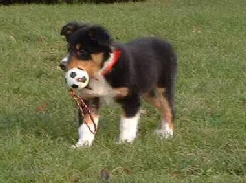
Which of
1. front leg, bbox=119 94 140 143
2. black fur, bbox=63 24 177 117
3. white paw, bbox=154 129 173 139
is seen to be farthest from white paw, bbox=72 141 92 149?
white paw, bbox=154 129 173 139

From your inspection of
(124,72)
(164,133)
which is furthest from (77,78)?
(164,133)

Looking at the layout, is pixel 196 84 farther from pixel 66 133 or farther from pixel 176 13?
pixel 176 13

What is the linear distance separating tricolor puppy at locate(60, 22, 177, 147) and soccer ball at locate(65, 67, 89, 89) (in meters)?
0.04

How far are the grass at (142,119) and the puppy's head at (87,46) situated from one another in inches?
29.7

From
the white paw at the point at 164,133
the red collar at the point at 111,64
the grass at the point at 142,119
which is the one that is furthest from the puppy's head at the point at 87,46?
the white paw at the point at 164,133

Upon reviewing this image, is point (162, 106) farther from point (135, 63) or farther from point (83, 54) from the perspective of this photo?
point (83, 54)

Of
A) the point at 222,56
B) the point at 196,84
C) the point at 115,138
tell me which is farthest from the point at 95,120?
the point at 222,56

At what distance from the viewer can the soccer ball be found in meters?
5.69

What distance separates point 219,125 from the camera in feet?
23.0

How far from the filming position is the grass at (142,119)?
17.4 ft

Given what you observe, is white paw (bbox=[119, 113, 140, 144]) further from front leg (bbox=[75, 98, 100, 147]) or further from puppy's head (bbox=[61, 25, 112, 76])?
puppy's head (bbox=[61, 25, 112, 76])

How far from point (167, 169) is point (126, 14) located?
12135 millimetres

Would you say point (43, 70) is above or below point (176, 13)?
above

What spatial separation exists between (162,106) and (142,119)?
487 millimetres
